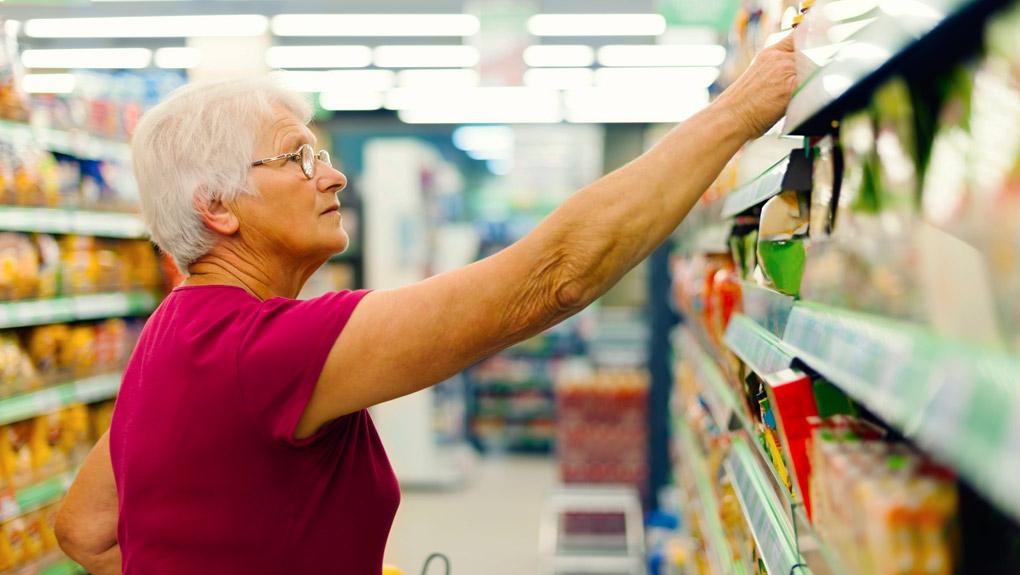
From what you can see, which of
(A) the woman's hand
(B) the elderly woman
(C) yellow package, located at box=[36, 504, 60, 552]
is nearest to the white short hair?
(B) the elderly woman

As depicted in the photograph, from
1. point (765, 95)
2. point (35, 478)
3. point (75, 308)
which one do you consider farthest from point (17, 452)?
point (765, 95)

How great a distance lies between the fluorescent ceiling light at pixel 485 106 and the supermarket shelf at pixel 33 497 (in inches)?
353

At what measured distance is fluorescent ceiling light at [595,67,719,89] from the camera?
1158 cm

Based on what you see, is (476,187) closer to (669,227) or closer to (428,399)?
(428,399)

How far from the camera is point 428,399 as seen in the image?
26.9 feet

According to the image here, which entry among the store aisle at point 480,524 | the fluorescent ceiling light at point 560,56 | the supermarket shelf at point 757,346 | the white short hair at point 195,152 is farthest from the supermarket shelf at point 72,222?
the fluorescent ceiling light at point 560,56

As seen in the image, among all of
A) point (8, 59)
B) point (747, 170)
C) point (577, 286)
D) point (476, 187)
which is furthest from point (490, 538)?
point (476, 187)

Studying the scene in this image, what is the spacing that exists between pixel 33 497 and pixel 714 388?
8.23 feet

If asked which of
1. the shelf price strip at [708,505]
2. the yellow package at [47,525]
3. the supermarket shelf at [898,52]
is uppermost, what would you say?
the supermarket shelf at [898,52]

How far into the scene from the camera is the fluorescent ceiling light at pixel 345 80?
11.6m

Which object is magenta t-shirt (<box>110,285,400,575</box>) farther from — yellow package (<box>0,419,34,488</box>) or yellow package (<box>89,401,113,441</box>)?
yellow package (<box>89,401,113,441</box>)

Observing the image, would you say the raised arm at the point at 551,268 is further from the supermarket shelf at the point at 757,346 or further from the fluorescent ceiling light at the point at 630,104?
the fluorescent ceiling light at the point at 630,104

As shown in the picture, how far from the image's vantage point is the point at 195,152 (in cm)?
150

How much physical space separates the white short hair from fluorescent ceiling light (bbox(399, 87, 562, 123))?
34.2 feet
